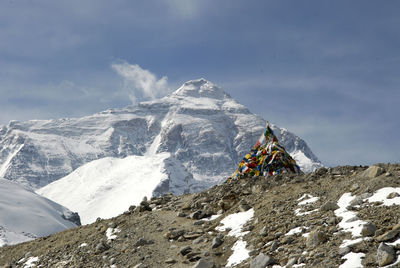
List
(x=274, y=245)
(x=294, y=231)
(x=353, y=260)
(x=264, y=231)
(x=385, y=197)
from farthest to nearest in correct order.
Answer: (x=264, y=231) → (x=294, y=231) → (x=385, y=197) → (x=274, y=245) → (x=353, y=260)

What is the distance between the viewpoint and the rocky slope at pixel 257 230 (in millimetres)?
11492

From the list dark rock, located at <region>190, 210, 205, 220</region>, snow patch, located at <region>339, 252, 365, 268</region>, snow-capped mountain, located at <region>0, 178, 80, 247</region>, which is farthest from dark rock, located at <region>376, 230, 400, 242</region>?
snow-capped mountain, located at <region>0, 178, 80, 247</region>

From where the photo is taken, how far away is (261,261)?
12227 millimetres

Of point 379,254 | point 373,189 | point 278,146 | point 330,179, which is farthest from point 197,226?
point 278,146

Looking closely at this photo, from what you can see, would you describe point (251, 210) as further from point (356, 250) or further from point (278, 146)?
point (278, 146)

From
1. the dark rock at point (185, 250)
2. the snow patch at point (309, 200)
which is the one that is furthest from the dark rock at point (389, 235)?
the dark rock at point (185, 250)

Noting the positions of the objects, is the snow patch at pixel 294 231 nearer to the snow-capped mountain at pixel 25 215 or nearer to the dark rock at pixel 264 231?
the dark rock at pixel 264 231

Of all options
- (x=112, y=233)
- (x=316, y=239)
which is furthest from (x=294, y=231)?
(x=112, y=233)

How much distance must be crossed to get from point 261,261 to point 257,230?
2.77 metres

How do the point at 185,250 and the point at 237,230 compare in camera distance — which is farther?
the point at 237,230

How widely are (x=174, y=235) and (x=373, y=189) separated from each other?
746 cm

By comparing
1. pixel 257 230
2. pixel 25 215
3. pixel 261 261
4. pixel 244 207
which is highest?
pixel 25 215

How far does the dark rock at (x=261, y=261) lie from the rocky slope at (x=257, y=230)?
4 centimetres

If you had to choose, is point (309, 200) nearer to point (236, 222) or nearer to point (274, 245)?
point (236, 222)
